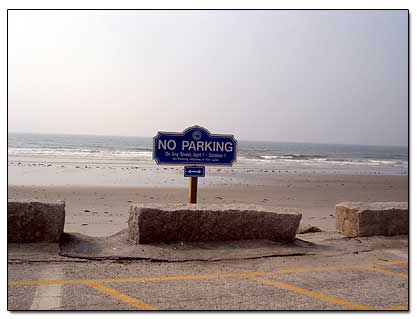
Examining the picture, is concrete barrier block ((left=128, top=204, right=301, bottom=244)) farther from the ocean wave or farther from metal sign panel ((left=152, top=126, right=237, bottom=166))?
the ocean wave

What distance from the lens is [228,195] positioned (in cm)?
1817

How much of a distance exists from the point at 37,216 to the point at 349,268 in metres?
4.04

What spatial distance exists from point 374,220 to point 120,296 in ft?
15.6

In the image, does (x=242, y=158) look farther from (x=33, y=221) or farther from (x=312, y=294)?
(x=312, y=294)

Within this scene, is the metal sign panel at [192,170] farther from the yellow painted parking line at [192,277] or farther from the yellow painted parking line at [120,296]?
the yellow painted parking line at [120,296]

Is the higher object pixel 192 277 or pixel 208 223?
pixel 208 223

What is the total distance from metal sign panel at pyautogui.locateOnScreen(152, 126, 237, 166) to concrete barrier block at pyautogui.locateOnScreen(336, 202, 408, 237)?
2.20 metres

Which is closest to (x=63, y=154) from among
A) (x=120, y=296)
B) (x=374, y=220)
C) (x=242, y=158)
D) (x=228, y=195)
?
(x=242, y=158)

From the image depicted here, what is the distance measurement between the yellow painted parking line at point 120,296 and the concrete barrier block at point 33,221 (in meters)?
1.54

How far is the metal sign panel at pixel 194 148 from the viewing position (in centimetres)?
782

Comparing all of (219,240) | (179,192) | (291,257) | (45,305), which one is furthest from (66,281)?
(179,192)

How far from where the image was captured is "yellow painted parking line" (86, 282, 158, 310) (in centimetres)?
497

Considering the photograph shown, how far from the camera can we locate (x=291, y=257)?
22.9 ft

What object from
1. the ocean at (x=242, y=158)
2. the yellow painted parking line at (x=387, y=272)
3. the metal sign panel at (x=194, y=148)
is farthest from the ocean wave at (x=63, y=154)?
the yellow painted parking line at (x=387, y=272)
